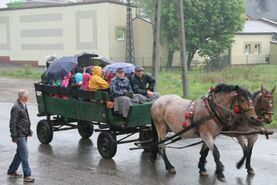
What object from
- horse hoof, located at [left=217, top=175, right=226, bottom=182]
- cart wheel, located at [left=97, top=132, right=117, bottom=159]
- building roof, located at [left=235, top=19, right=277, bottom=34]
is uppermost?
building roof, located at [left=235, top=19, right=277, bottom=34]

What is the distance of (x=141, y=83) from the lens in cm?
998

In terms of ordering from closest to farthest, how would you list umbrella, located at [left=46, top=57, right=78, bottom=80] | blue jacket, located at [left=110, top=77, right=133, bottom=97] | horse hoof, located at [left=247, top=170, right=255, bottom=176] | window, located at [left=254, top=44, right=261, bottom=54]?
horse hoof, located at [left=247, top=170, right=255, bottom=176] → blue jacket, located at [left=110, top=77, right=133, bottom=97] → umbrella, located at [left=46, top=57, right=78, bottom=80] → window, located at [left=254, top=44, right=261, bottom=54]

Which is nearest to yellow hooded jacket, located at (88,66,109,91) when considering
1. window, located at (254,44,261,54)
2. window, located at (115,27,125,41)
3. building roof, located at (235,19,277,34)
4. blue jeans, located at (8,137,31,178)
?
blue jeans, located at (8,137,31,178)

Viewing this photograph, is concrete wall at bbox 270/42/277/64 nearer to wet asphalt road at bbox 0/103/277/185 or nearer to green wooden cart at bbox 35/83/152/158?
wet asphalt road at bbox 0/103/277/185

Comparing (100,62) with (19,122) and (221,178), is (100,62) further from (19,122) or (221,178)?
(221,178)

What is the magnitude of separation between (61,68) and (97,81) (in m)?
1.43

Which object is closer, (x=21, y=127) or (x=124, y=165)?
(x=21, y=127)

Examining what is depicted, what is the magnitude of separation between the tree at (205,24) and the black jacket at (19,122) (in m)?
33.7

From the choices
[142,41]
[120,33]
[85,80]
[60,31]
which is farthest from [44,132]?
[142,41]

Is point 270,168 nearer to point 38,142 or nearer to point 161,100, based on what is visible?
point 161,100

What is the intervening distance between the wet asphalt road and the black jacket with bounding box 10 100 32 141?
0.87 metres

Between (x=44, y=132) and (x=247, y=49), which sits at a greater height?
(x=247, y=49)

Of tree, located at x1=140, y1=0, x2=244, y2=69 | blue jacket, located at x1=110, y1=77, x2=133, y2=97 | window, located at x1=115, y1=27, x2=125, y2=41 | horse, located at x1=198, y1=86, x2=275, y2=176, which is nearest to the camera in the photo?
horse, located at x1=198, y1=86, x2=275, y2=176

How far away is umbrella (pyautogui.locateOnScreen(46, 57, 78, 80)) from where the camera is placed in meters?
10.9
